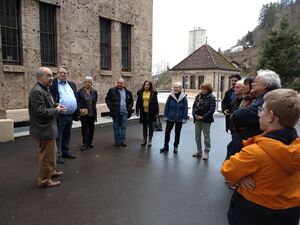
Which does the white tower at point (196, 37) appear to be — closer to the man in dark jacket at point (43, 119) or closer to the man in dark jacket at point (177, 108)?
the man in dark jacket at point (177, 108)

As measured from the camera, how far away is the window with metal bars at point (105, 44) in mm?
13320

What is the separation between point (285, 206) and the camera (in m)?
2.05

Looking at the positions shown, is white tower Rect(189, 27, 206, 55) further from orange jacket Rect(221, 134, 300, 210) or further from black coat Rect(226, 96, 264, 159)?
orange jacket Rect(221, 134, 300, 210)

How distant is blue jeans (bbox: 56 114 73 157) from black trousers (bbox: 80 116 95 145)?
0.89 meters

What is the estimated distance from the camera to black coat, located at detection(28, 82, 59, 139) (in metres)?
4.48

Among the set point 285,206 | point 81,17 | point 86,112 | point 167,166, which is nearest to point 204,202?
point 167,166

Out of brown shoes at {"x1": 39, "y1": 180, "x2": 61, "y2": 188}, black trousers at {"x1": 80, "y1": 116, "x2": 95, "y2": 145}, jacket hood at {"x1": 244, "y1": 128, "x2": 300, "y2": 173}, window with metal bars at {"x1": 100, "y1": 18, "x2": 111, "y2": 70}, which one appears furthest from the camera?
window with metal bars at {"x1": 100, "y1": 18, "x2": 111, "y2": 70}

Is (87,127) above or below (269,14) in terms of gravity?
below

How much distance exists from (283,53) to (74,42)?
19.9m

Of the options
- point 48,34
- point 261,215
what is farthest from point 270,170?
point 48,34

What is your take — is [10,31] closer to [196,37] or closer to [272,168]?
[272,168]

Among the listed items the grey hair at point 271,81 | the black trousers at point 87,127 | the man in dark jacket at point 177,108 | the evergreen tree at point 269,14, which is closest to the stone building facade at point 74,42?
the black trousers at point 87,127

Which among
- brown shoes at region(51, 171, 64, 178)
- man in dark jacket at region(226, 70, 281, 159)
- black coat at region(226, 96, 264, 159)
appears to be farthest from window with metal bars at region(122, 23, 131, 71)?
man in dark jacket at region(226, 70, 281, 159)

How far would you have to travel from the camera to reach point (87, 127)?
7480 mm
